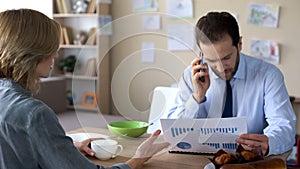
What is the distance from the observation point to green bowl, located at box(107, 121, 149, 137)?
1.60m

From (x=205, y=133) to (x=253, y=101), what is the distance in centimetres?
44

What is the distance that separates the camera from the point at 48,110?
99 cm

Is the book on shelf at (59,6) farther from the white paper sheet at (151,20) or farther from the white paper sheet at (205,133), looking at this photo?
the white paper sheet at (205,133)

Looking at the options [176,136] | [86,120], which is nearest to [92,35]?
[86,120]

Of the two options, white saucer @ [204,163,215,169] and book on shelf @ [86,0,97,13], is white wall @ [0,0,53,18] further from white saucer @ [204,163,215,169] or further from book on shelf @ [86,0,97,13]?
white saucer @ [204,163,215,169]

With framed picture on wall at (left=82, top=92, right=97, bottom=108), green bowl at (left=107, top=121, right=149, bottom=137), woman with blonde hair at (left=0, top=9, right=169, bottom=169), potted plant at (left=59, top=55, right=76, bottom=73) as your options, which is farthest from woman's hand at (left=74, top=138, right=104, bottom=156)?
potted plant at (left=59, top=55, right=76, bottom=73)

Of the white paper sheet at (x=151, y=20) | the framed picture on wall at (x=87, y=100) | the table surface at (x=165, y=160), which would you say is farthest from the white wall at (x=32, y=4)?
the table surface at (x=165, y=160)

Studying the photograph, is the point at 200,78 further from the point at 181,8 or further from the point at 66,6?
the point at 66,6

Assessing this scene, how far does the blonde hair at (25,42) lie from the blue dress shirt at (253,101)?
0.64m

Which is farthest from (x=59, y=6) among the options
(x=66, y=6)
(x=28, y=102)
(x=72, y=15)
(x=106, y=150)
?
(x=28, y=102)

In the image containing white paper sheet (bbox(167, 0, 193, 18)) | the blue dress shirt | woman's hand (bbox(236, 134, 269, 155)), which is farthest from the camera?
white paper sheet (bbox(167, 0, 193, 18))

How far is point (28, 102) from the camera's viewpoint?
989 mm

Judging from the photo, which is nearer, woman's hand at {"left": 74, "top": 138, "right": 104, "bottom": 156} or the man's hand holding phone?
woman's hand at {"left": 74, "top": 138, "right": 104, "bottom": 156}

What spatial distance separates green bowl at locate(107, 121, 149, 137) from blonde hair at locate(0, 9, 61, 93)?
587 mm
